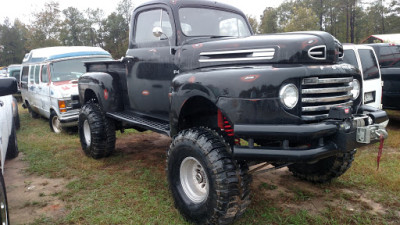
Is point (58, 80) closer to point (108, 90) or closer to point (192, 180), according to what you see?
point (108, 90)

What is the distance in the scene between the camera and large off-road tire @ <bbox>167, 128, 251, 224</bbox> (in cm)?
271

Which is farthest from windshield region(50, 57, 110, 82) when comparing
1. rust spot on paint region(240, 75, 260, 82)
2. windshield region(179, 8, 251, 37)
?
rust spot on paint region(240, 75, 260, 82)

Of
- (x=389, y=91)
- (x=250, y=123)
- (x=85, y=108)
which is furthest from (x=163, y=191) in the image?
(x=389, y=91)

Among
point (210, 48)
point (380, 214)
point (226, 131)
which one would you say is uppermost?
point (210, 48)

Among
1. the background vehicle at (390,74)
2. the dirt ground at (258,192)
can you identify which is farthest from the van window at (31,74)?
the background vehicle at (390,74)

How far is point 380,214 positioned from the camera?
131 inches

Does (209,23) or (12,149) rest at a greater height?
(209,23)

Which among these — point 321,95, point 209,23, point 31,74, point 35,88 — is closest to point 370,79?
point 209,23

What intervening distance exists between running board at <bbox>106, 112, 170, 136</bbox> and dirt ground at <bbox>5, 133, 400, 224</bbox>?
1.01m

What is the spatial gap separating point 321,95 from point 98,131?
12.3ft

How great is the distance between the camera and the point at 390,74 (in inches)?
281

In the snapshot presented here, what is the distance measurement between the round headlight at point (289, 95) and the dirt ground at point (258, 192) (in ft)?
5.07

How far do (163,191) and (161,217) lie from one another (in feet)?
2.22

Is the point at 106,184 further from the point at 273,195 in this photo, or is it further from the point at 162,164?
the point at 273,195
